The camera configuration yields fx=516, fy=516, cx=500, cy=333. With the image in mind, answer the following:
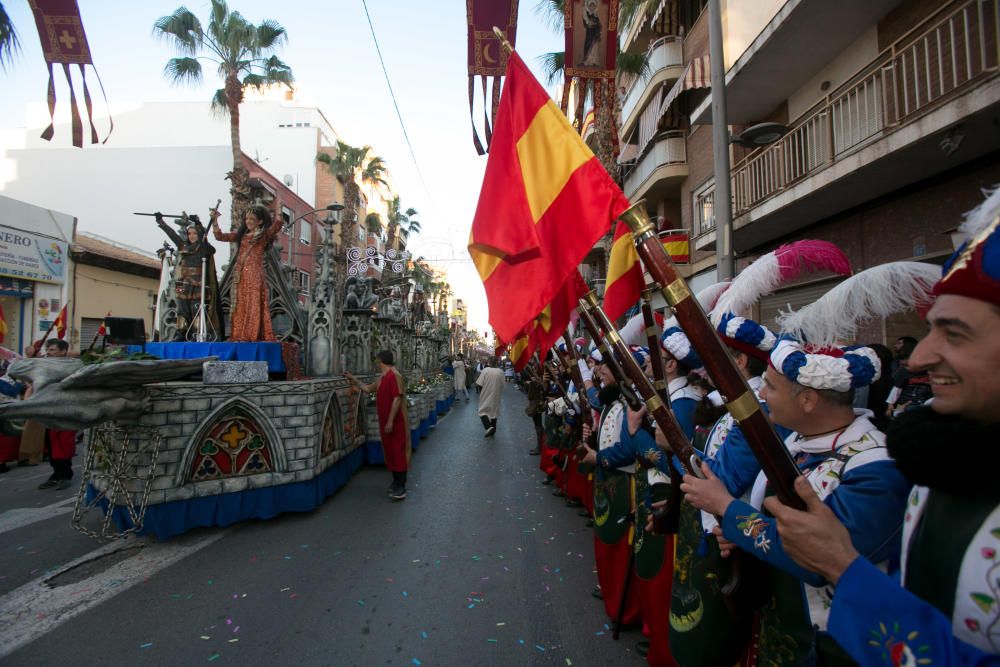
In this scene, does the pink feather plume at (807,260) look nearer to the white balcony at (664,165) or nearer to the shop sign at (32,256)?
the white balcony at (664,165)

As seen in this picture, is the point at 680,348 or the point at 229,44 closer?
the point at 680,348

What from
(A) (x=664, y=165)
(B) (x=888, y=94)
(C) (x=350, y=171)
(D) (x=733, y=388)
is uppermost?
(C) (x=350, y=171)

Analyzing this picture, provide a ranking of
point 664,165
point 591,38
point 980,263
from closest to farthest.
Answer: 1. point 980,263
2. point 591,38
3. point 664,165

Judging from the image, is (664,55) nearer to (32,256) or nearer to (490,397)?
(490,397)

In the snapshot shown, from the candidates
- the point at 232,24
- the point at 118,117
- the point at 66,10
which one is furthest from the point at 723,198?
the point at 118,117

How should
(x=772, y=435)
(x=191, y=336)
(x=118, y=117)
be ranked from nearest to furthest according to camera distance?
(x=772, y=435) < (x=191, y=336) < (x=118, y=117)

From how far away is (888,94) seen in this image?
7414 mm

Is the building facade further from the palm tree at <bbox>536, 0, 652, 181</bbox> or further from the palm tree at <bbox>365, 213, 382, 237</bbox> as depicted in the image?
the palm tree at <bbox>365, 213, 382, 237</bbox>

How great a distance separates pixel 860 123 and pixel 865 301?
8213mm

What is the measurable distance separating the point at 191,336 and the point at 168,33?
14376 mm

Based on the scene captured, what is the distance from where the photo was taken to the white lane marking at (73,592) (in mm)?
3479

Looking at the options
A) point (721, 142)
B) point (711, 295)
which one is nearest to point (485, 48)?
point (721, 142)

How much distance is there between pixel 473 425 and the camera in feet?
50.2

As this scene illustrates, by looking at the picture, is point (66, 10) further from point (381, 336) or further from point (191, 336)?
point (381, 336)
